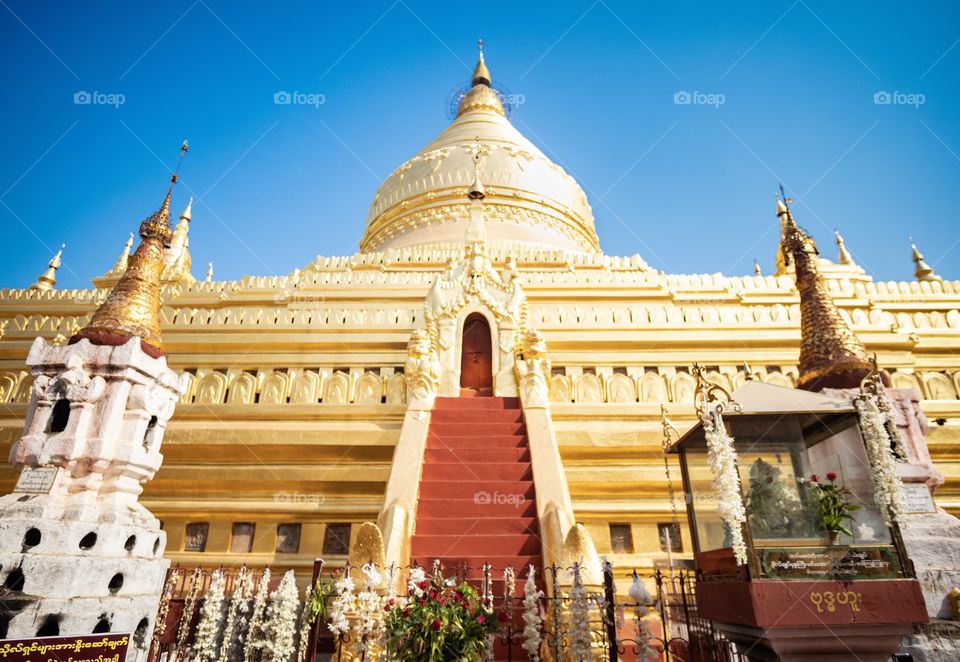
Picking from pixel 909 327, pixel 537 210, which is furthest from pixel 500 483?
pixel 537 210

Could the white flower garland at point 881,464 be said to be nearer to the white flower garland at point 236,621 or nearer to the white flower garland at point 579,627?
the white flower garland at point 579,627

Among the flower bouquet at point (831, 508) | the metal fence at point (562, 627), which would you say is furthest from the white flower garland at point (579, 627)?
the flower bouquet at point (831, 508)

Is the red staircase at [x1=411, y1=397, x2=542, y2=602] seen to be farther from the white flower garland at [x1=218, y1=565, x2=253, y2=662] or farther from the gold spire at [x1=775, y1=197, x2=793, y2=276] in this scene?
the gold spire at [x1=775, y1=197, x2=793, y2=276]

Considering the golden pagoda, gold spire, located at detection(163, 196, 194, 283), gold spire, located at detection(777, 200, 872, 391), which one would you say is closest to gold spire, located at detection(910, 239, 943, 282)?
the golden pagoda

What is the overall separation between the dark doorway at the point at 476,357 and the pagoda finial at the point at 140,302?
21.7 ft

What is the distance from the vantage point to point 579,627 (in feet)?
18.8

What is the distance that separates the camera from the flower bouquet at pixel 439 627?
17.4 feet

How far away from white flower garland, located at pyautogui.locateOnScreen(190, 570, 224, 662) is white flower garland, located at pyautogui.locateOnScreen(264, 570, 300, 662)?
0.72 m

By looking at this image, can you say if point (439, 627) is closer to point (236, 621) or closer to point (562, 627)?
point (562, 627)

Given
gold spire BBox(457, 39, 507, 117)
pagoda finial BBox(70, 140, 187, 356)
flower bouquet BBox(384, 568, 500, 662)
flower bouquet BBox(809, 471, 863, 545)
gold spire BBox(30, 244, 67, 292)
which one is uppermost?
gold spire BBox(457, 39, 507, 117)

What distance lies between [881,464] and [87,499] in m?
→ 9.03

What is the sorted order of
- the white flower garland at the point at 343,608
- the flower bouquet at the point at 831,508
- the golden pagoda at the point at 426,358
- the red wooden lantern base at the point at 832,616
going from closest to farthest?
the red wooden lantern base at the point at 832,616 → the flower bouquet at the point at 831,508 → the white flower garland at the point at 343,608 → the golden pagoda at the point at 426,358

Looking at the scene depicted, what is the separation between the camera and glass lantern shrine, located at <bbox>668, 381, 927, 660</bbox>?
4770 mm

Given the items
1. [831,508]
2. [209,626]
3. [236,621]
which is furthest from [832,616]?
[236,621]
